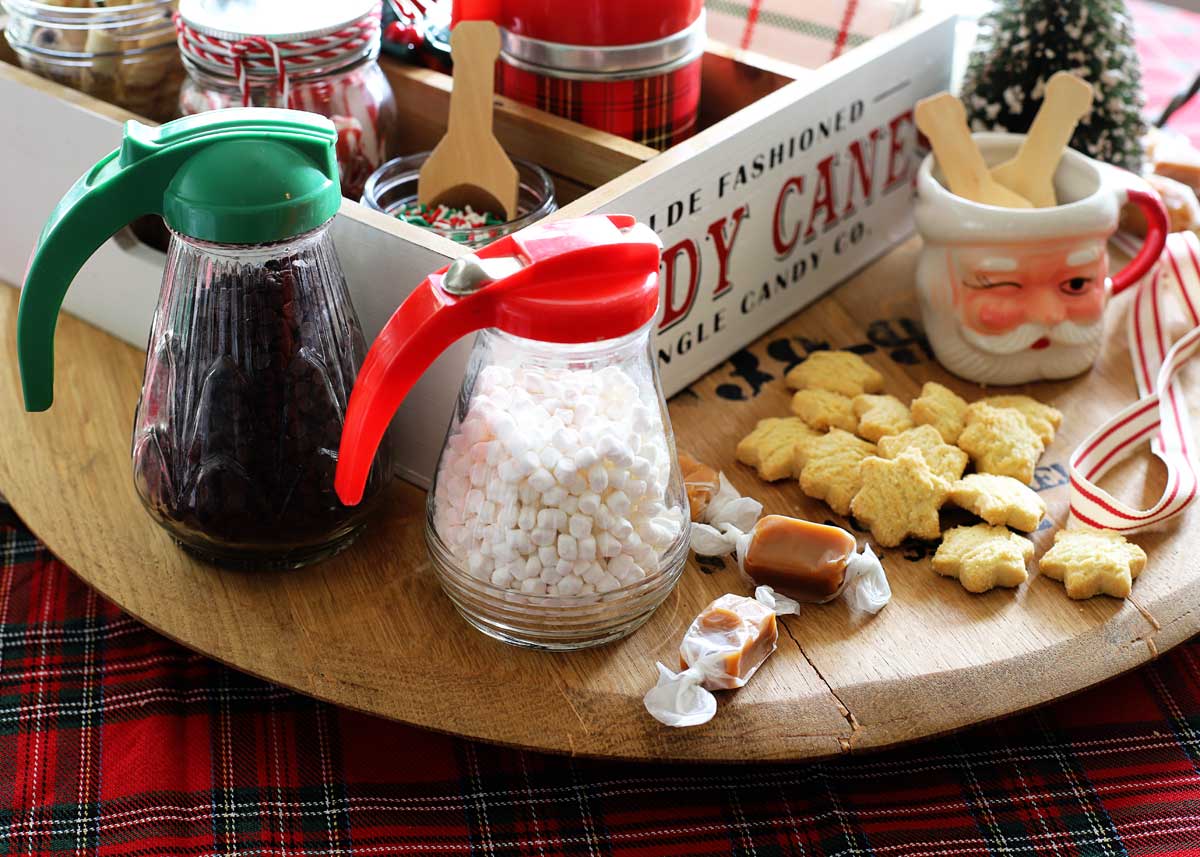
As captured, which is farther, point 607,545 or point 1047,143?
point 1047,143

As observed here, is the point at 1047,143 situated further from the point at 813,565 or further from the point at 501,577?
the point at 501,577

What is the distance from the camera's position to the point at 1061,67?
3.00ft

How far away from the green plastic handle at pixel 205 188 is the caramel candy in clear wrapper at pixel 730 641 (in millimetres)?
266

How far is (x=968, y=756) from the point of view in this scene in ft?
2.06

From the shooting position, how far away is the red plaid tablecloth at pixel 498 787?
58 cm

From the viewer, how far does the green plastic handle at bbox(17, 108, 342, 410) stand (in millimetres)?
540

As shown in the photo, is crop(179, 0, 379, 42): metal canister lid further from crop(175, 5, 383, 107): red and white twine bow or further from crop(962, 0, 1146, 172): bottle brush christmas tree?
crop(962, 0, 1146, 172): bottle brush christmas tree

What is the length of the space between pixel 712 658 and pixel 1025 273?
1.16ft

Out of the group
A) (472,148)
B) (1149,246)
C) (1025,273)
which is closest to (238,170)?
(472,148)

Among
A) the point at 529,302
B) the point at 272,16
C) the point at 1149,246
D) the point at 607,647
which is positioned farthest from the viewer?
the point at 1149,246

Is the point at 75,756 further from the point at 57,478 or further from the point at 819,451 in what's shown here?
the point at 819,451

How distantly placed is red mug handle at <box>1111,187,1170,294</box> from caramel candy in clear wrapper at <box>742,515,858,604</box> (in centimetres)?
34

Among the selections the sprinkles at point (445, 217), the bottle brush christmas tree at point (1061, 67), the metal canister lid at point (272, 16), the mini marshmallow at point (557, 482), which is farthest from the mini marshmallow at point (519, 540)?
the bottle brush christmas tree at point (1061, 67)

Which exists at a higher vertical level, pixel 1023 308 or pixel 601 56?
pixel 601 56
